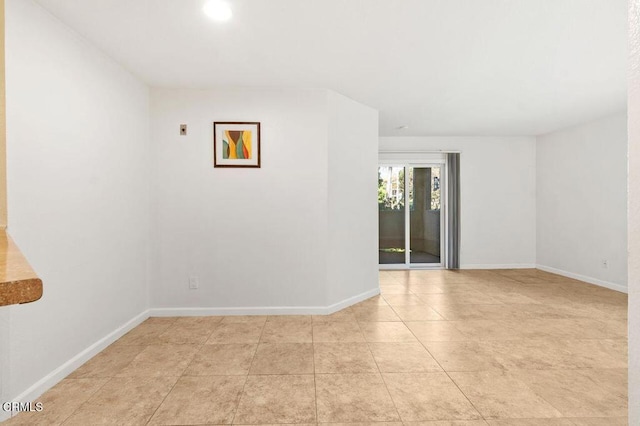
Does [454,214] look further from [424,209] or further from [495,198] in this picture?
[495,198]

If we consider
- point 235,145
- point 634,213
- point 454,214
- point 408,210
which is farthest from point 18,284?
point 454,214

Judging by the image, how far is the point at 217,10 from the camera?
2.08 m

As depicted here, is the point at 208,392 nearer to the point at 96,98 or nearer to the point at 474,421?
the point at 474,421

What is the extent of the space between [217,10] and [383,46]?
4.24 ft

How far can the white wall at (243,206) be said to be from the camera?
3.43 m

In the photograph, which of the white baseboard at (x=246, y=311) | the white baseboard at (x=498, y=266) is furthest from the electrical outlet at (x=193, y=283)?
the white baseboard at (x=498, y=266)

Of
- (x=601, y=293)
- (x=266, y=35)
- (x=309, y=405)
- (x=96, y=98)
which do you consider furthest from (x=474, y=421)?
(x=601, y=293)

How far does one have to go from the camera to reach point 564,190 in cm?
536

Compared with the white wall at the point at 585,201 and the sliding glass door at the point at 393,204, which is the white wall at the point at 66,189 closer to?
the sliding glass door at the point at 393,204

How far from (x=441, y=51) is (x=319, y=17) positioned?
1139mm

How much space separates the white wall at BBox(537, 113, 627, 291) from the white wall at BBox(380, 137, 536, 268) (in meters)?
0.22

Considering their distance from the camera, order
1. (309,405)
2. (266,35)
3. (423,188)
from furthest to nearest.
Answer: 1. (423,188)
2. (266,35)
3. (309,405)

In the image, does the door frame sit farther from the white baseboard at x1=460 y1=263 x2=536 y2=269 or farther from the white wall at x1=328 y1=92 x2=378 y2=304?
the white wall at x1=328 y1=92 x2=378 y2=304

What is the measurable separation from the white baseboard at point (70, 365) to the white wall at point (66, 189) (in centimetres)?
4
